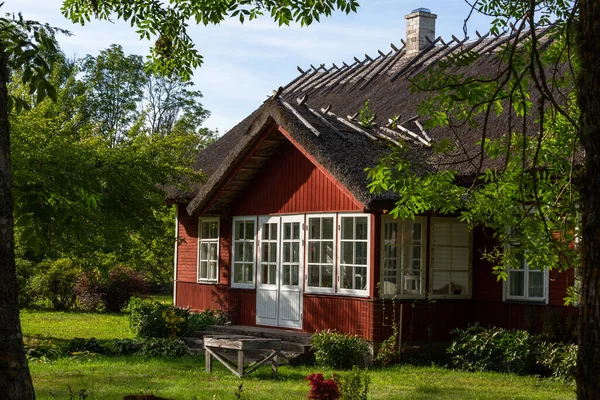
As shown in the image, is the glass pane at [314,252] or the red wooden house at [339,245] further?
the glass pane at [314,252]

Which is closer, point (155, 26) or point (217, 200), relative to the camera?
point (155, 26)

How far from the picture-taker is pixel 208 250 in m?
19.2

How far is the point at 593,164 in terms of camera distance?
3.96 metres

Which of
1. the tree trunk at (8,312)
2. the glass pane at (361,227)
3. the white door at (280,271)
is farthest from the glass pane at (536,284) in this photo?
the tree trunk at (8,312)

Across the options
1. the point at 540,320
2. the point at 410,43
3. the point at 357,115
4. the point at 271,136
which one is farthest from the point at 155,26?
the point at 410,43

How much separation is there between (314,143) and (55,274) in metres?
14.6

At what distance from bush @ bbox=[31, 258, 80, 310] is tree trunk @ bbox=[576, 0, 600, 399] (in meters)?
23.7

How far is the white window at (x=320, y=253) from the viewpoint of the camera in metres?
15.3

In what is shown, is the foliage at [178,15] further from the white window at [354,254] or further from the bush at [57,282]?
the bush at [57,282]

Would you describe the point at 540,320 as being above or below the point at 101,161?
below

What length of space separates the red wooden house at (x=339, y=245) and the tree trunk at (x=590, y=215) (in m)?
9.36

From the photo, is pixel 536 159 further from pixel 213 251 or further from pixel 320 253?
pixel 213 251

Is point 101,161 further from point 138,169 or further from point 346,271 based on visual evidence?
point 346,271

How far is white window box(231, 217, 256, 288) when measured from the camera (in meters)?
17.4
